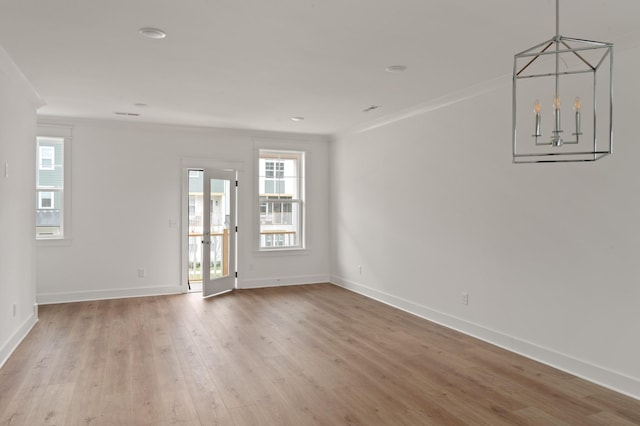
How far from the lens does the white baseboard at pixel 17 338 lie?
12.4ft

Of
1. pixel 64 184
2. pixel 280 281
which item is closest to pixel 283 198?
pixel 280 281

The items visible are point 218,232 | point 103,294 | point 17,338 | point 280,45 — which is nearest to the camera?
point 280,45

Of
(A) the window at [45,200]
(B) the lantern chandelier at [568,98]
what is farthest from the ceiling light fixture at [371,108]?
(A) the window at [45,200]

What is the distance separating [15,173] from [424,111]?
436 cm

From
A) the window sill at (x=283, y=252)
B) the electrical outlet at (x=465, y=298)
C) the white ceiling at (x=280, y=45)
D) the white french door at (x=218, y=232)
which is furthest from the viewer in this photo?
the window sill at (x=283, y=252)

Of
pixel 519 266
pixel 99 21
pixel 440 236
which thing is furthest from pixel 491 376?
pixel 99 21

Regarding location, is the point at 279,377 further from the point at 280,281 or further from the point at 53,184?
the point at 53,184

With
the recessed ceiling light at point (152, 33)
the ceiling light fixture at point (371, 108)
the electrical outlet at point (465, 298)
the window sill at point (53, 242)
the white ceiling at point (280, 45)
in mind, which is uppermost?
the ceiling light fixture at point (371, 108)

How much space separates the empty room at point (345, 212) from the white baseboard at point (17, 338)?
0.08 meters

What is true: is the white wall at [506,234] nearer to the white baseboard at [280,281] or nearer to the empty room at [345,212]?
the empty room at [345,212]

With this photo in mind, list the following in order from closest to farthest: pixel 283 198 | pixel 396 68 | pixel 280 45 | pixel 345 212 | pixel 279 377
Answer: pixel 280 45 → pixel 279 377 → pixel 396 68 → pixel 345 212 → pixel 283 198

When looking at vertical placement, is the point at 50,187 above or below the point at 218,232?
above

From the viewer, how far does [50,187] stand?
6.13 meters

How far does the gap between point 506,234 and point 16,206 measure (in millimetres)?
4696
